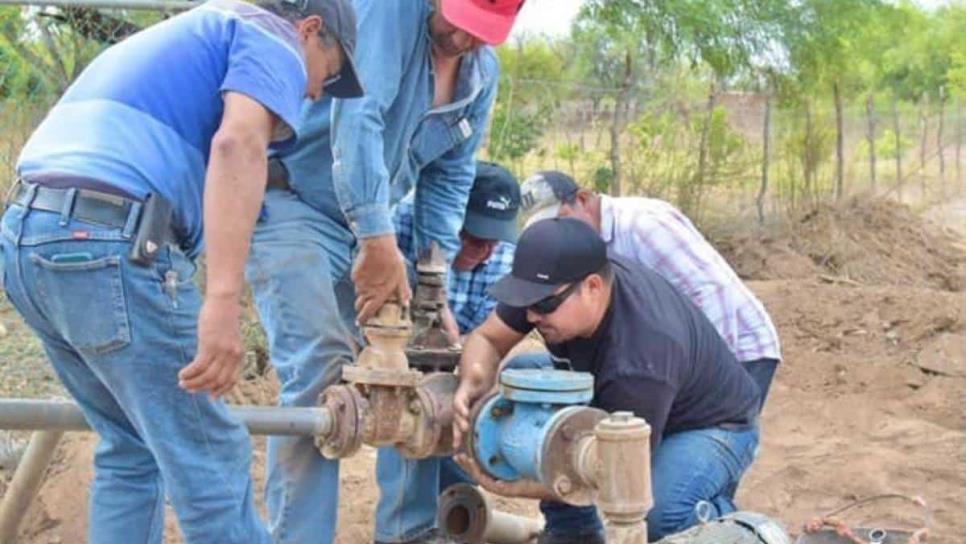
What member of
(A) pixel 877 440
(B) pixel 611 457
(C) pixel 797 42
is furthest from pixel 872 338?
(B) pixel 611 457

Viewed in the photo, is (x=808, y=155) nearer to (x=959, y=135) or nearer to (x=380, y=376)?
(x=959, y=135)

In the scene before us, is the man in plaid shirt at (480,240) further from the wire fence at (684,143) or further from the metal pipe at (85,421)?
the wire fence at (684,143)

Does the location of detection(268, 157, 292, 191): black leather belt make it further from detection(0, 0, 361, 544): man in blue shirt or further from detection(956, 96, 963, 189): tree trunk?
detection(956, 96, 963, 189): tree trunk

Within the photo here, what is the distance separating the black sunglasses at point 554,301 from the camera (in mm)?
3736

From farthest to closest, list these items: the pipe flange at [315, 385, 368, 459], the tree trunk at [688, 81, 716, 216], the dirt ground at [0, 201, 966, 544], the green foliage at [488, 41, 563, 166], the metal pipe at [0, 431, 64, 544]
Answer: the tree trunk at [688, 81, 716, 216] < the green foliage at [488, 41, 563, 166] < the dirt ground at [0, 201, 966, 544] < the metal pipe at [0, 431, 64, 544] < the pipe flange at [315, 385, 368, 459]

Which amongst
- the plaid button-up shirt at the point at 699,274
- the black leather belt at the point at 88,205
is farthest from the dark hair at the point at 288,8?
the plaid button-up shirt at the point at 699,274

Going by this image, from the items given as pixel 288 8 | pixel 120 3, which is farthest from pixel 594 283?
pixel 120 3

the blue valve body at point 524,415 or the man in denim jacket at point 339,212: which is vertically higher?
the man in denim jacket at point 339,212

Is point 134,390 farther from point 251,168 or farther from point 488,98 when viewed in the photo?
point 488,98

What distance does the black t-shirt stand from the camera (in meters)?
3.74

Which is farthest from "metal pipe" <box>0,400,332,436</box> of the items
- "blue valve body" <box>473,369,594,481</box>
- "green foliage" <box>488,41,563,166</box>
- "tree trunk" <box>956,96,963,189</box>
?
"tree trunk" <box>956,96,963,189</box>

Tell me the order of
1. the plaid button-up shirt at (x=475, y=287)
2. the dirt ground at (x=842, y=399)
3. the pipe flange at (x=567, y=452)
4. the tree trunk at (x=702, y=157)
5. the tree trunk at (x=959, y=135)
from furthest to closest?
the tree trunk at (x=959, y=135) < the tree trunk at (x=702, y=157) < the dirt ground at (x=842, y=399) < the plaid button-up shirt at (x=475, y=287) < the pipe flange at (x=567, y=452)

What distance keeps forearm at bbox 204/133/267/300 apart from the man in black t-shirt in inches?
39.5


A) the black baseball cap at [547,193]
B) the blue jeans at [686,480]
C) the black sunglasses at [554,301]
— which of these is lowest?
the blue jeans at [686,480]
